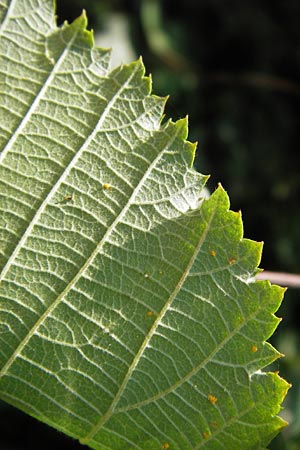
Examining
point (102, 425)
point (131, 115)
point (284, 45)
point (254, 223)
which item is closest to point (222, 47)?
point (284, 45)

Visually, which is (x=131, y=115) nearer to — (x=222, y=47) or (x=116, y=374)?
(x=116, y=374)

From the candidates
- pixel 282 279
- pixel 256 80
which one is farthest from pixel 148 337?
pixel 256 80

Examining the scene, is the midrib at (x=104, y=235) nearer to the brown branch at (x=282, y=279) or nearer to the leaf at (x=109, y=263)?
the leaf at (x=109, y=263)

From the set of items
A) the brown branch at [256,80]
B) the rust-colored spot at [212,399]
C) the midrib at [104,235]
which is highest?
the brown branch at [256,80]

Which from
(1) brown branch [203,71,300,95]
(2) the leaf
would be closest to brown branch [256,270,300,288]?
(2) the leaf

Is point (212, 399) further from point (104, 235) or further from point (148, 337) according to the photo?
point (104, 235)

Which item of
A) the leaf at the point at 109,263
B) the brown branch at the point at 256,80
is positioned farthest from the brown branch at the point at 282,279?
the brown branch at the point at 256,80

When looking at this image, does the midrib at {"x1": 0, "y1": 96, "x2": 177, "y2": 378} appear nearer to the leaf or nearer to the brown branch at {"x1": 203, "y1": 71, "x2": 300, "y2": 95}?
the leaf

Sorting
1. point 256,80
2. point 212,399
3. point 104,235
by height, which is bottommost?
point 212,399
